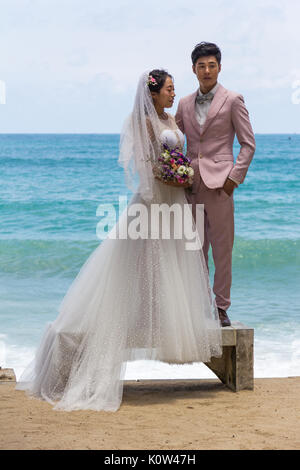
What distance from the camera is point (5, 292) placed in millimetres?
9602

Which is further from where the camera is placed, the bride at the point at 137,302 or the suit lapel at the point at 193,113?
the suit lapel at the point at 193,113

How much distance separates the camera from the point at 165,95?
14.3 feet

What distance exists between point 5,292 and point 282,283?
3.86 m

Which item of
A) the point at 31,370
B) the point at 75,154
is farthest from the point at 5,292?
the point at 75,154

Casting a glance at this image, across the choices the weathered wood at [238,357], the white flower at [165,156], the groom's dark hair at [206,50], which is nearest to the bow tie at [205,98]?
the groom's dark hair at [206,50]

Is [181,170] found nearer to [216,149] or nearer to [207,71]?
[216,149]

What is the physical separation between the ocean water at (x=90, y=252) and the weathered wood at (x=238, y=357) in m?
1.16

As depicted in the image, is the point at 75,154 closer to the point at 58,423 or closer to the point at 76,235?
the point at 76,235

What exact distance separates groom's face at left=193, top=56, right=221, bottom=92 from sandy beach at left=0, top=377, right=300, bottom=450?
6.31 ft

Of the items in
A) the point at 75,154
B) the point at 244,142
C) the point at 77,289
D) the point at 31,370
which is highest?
the point at 244,142

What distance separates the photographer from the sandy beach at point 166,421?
11.6ft

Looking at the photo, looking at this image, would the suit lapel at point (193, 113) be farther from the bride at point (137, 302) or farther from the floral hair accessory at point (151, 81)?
the floral hair accessory at point (151, 81)

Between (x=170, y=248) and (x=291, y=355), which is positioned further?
(x=291, y=355)

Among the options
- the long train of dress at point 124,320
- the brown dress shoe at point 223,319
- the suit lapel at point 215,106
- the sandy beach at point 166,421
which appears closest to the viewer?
the sandy beach at point 166,421
